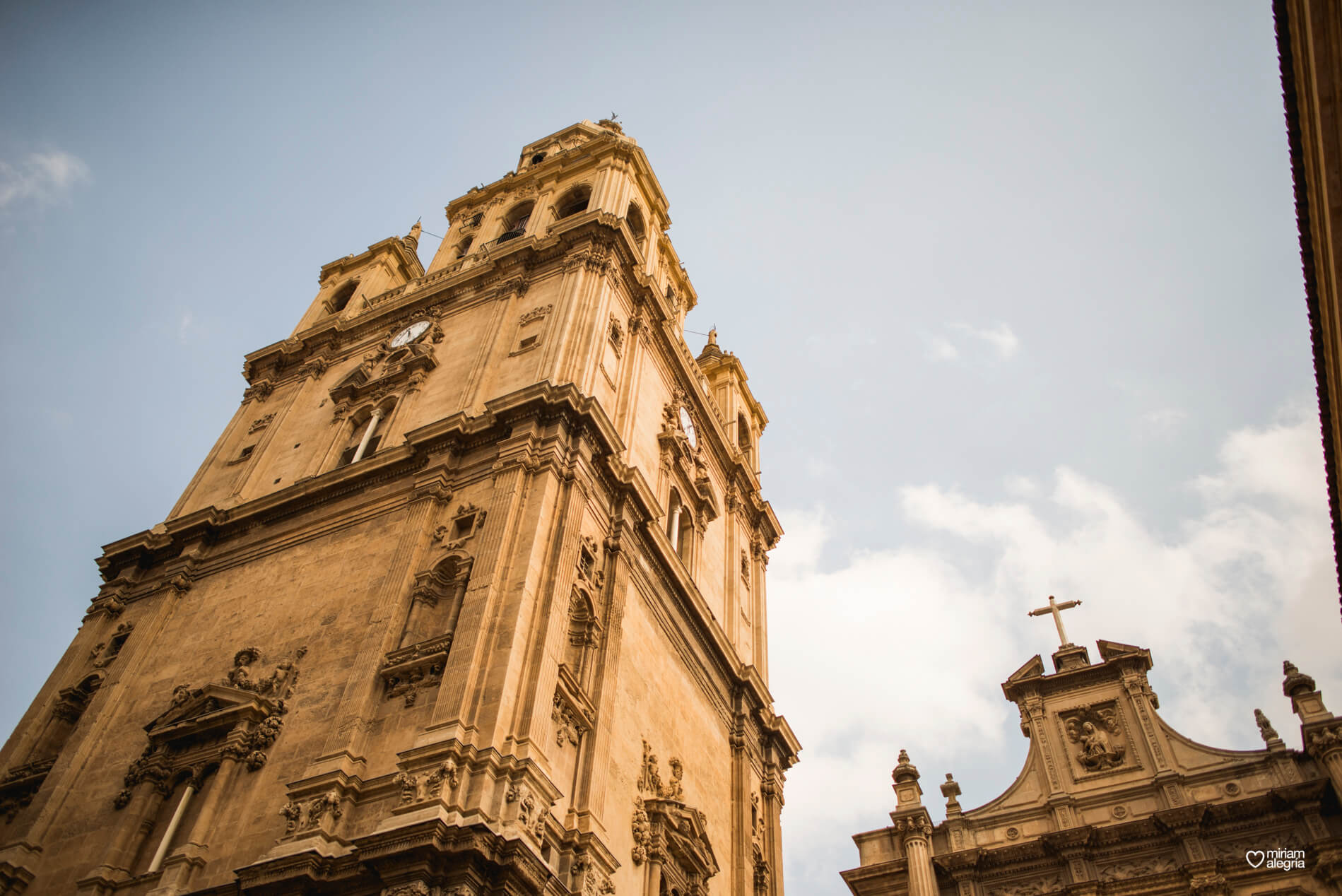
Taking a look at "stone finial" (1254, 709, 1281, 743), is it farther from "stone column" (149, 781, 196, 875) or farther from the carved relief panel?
"stone column" (149, 781, 196, 875)

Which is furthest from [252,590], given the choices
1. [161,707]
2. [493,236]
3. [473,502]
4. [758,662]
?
[493,236]

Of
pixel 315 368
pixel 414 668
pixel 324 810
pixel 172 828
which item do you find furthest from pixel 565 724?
pixel 315 368

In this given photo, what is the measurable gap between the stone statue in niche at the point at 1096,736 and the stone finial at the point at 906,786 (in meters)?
4.19

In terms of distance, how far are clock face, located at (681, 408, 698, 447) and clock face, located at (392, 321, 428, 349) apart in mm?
8808

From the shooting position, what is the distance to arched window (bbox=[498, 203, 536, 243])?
4188 cm

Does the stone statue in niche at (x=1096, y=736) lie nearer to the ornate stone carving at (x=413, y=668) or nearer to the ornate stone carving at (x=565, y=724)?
the ornate stone carving at (x=565, y=724)

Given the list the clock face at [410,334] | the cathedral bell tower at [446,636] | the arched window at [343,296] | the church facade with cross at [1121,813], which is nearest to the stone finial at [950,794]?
the church facade with cross at [1121,813]

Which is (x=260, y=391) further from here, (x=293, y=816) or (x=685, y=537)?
(x=293, y=816)

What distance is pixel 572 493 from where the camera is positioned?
24.0 metres

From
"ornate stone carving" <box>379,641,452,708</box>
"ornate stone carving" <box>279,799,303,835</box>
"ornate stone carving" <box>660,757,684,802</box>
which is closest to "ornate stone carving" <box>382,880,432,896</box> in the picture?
"ornate stone carving" <box>279,799,303,835</box>

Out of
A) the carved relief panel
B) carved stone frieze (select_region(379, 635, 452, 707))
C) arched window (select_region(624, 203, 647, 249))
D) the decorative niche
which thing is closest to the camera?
carved stone frieze (select_region(379, 635, 452, 707))

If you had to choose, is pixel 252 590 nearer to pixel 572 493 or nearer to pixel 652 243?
pixel 572 493

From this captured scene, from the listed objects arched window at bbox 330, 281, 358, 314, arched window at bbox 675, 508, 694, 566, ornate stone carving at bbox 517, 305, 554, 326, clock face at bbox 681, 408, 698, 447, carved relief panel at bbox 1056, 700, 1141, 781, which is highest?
arched window at bbox 330, 281, 358, 314

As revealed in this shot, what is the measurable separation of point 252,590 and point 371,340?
41.3ft
